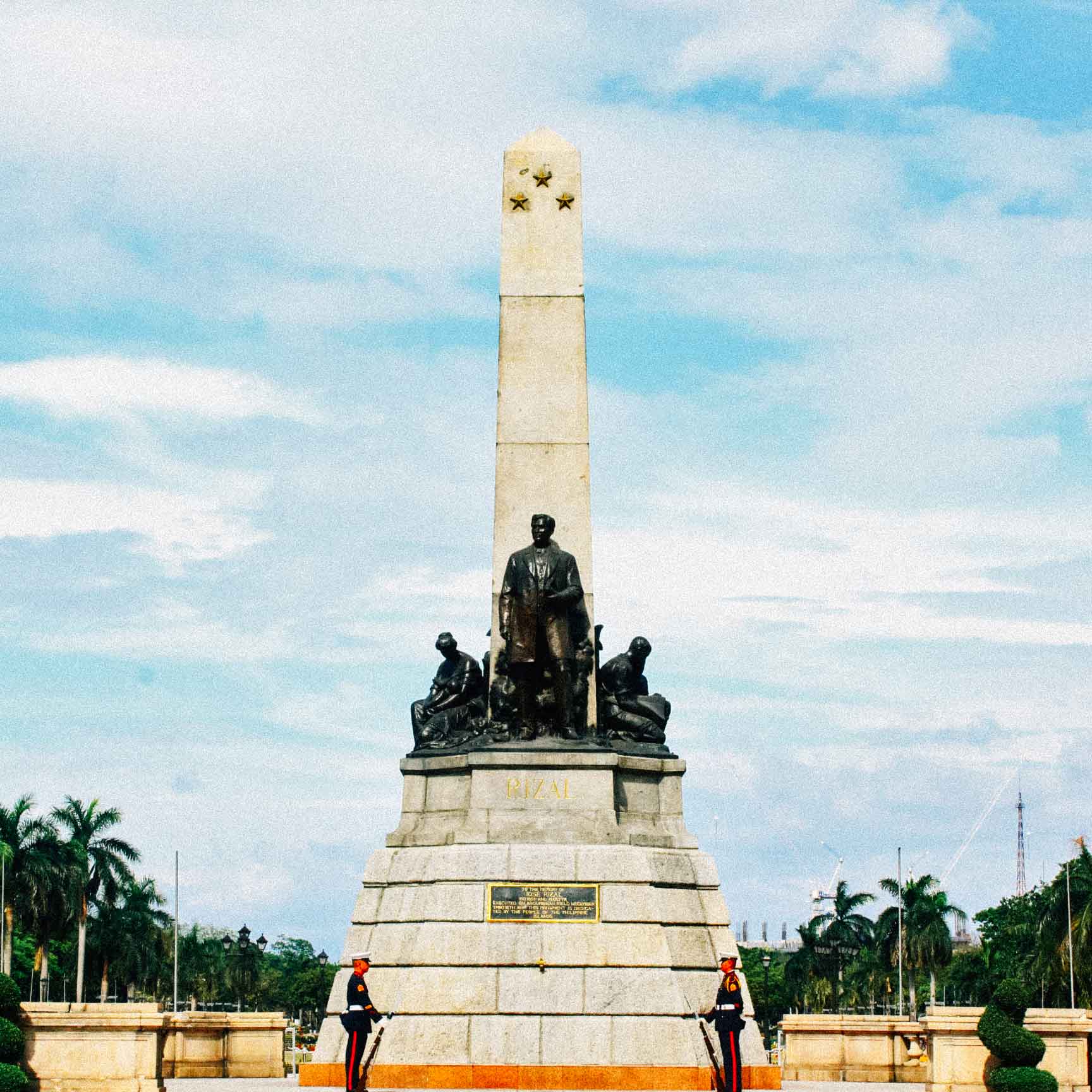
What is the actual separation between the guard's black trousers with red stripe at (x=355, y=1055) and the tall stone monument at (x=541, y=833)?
4.64ft

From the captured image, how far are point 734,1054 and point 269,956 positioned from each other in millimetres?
140682

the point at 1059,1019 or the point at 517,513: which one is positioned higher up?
the point at 517,513

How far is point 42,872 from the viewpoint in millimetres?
70875

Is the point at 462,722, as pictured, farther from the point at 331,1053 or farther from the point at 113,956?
the point at 113,956

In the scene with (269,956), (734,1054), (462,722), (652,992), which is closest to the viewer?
(734,1054)

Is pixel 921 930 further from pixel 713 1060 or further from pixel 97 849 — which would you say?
pixel 713 1060

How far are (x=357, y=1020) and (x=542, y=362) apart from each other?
1029 centimetres

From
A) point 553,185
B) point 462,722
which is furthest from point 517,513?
point 553,185

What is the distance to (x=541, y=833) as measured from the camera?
80.1 feet

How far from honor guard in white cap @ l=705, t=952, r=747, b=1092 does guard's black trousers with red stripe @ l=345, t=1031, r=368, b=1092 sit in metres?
3.96

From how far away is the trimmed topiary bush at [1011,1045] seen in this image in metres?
21.2

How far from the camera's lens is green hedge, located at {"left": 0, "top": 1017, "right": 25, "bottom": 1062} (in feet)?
68.6

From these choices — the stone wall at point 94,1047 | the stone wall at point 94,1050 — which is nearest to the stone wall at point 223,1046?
the stone wall at point 94,1047

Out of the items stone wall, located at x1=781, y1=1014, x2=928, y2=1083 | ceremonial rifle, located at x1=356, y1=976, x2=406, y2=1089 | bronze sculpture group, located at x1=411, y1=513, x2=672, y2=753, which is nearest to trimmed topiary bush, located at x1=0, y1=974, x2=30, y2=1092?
ceremonial rifle, located at x1=356, y1=976, x2=406, y2=1089
